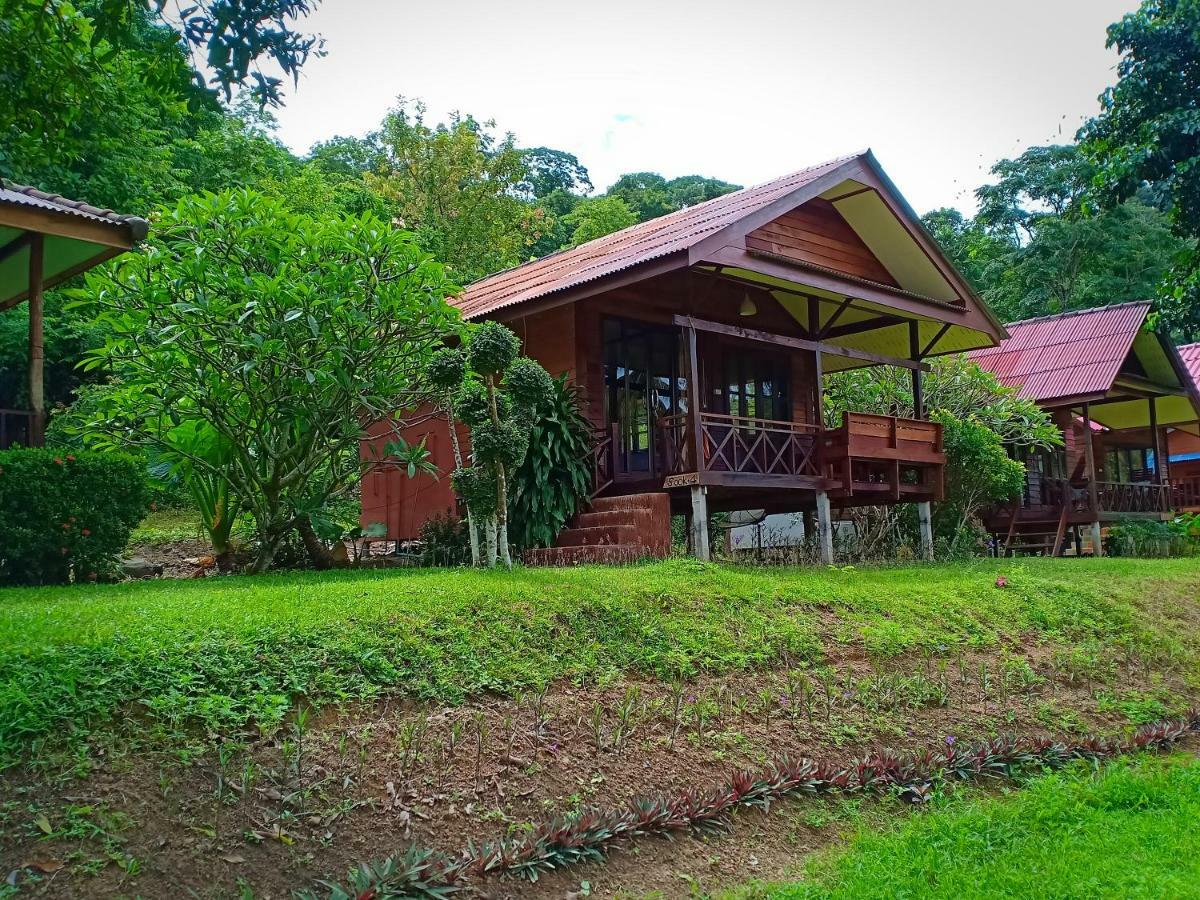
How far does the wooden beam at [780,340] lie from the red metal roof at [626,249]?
3.49 ft

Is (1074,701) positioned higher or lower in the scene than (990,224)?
lower

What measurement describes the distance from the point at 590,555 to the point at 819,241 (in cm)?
640

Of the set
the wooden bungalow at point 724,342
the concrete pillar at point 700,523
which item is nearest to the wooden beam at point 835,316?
the wooden bungalow at point 724,342

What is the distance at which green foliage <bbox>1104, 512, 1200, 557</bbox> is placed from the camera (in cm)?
2006

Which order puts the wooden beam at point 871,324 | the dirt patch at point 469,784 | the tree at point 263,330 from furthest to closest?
the wooden beam at point 871,324
the tree at point 263,330
the dirt patch at point 469,784

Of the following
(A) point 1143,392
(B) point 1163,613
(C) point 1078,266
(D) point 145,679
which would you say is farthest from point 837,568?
(C) point 1078,266

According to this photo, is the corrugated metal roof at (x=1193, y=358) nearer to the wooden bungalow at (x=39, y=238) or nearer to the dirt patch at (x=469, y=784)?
the dirt patch at (x=469, y=784)

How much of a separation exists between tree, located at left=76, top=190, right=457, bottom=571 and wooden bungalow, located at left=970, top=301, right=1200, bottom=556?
600 inches

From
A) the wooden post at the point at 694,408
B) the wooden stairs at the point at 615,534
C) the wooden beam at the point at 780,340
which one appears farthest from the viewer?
the wooden beam at the point at 780,340

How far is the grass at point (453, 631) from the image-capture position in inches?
203

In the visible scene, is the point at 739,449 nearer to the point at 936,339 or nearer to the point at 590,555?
the point at 590,555

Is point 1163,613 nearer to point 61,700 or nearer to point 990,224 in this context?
point 61,700

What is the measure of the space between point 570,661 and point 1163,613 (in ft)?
26.2

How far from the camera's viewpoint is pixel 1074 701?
8.48m
